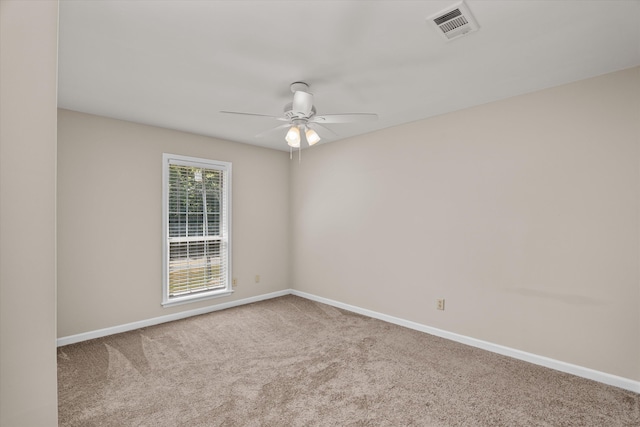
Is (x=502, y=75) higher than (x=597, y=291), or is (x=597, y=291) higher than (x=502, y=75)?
(x=502, y=75)

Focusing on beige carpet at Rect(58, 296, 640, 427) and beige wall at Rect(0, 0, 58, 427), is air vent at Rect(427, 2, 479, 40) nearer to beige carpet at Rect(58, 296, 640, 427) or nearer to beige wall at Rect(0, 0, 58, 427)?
beige wall at Rect(0, 0, 58, 427)

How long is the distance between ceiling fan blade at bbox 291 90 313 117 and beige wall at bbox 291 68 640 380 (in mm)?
1728

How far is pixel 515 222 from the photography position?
298 cm

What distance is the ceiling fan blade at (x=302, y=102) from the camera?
2533mm

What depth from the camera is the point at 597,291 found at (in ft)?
8.43

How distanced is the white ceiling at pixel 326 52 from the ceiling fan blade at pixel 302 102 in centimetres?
17

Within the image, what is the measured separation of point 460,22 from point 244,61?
151cm

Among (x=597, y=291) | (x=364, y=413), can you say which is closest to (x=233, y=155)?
(x=364, y=413)

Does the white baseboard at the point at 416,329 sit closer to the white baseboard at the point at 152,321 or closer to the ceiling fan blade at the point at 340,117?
the white baseboard at the point at 152,321

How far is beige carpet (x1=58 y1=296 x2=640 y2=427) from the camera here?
2125 millimetres


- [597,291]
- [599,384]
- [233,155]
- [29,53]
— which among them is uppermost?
[233,155]

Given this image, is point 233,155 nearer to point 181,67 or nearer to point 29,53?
point 181,67

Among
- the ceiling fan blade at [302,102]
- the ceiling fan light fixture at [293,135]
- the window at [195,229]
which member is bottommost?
the window at [195,229]

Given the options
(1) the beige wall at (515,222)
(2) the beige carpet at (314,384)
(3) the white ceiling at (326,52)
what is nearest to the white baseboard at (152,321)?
(2) the beige carpet at (314,384)
